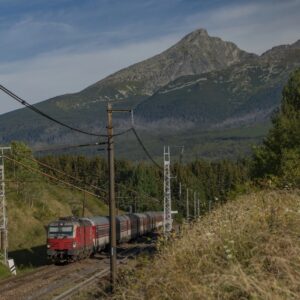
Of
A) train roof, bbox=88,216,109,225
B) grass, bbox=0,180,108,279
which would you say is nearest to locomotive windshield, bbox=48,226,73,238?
grass, bbox=0,180,108,279

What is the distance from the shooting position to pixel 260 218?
10.3m

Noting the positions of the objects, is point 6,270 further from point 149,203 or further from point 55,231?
point 149,203

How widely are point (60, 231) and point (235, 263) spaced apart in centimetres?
3313

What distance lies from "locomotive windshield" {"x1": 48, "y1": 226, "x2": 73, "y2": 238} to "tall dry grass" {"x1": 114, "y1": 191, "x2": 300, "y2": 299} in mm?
29424

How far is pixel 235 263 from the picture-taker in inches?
339

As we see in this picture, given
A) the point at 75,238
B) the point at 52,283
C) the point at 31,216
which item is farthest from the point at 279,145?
the point at 31,216

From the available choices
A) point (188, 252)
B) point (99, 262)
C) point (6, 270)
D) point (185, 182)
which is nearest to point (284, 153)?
point (99, 262)

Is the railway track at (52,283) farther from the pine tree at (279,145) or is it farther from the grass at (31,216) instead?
the pine tree at (279,145)

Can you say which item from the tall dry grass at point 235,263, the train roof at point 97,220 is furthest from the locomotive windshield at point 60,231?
the tall dry grass at point 235,263

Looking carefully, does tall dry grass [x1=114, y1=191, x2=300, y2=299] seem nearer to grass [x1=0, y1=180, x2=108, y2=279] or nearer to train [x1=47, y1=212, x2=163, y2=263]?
train [x1=47, y1=212, x2=163, y2=263]

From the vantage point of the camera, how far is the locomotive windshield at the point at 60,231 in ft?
132

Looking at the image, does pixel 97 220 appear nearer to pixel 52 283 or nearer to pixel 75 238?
pixel 75 238

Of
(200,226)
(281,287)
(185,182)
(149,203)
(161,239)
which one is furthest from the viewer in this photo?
(185,182)

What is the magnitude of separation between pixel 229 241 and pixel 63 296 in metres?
14.9
